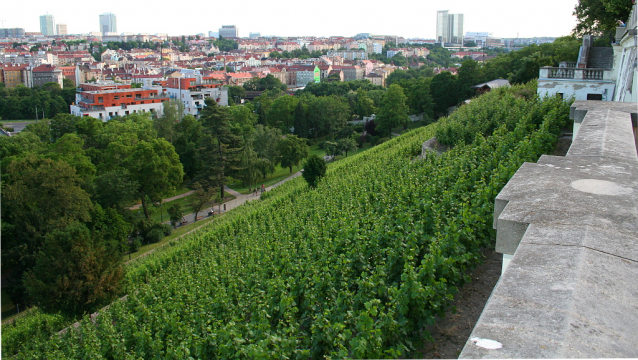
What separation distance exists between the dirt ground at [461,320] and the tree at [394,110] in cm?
3644

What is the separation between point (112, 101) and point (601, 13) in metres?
49.6

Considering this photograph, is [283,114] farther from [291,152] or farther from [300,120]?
[291,152]

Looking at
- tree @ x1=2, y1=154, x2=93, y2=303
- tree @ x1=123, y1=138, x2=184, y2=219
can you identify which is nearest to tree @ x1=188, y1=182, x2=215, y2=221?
tree @ x1=123, y1=138, x2=184, y2=219

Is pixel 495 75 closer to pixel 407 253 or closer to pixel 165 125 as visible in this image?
pixel 165 125

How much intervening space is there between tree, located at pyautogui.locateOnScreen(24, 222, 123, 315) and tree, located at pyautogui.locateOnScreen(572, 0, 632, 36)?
16.6m

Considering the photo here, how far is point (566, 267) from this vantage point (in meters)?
2.09

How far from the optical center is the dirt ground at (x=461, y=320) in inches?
181

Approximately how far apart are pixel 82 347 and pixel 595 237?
9557 mm

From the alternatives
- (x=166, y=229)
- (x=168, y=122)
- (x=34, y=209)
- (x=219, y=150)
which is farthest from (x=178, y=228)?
(x=168, y=122)

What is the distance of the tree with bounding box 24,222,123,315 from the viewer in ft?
41.8

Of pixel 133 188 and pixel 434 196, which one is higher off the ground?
pixel 434 196

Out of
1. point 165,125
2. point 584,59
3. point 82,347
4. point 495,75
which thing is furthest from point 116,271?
point 495,75

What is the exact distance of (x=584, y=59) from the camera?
1806cm

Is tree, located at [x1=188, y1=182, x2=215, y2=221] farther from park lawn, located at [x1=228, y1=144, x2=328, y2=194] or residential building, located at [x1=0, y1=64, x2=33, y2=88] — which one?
residential building, located at [x1=0, y1=64, x2=33, y2=88]
